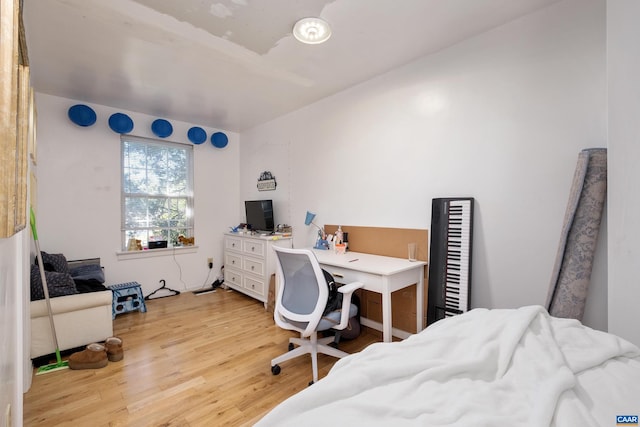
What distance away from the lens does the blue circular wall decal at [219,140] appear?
14.6 ft

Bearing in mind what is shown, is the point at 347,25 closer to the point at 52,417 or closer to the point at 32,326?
the point at 52,417

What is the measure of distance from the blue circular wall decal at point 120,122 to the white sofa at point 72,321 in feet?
6.68

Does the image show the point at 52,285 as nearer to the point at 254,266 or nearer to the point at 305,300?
the point at 254,266

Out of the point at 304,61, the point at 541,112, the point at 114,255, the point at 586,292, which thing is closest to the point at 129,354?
the point at 114,255

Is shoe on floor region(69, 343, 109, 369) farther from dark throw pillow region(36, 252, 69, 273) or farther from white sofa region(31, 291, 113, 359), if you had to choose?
dark throw pillow region(36, 252, 69, 273)

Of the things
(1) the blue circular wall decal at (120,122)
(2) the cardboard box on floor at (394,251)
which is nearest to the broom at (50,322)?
(1) the blue circular wall decal at (120,122)

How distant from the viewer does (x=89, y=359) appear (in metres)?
2.24

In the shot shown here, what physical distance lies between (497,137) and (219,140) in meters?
3.78

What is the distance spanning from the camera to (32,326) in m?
2.28

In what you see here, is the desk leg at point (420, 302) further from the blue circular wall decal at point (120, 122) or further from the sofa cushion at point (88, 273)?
the blue circular wall decal at point (120, 122)

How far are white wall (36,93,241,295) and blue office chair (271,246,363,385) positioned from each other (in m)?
2.68

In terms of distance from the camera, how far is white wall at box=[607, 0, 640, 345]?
54.1 inches

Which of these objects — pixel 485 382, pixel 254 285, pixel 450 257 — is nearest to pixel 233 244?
pixel 254 285

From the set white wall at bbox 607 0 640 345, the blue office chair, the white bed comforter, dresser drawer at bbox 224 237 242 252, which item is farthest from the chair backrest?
dresser drawer at bbox 224 237 242 252
